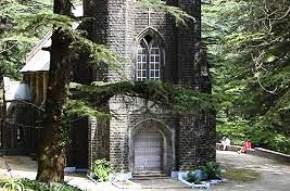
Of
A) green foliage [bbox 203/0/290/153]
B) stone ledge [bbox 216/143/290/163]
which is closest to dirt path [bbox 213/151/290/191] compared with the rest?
stone ledge [bbox 216/143/290/163]

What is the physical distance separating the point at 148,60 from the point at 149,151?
434 cm

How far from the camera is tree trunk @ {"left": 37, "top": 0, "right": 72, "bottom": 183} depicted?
13883mm

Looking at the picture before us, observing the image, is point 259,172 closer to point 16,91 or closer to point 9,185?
point 16,91

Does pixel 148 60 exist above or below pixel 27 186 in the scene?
above

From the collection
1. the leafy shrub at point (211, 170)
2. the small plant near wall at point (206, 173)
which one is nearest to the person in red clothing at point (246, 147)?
the small plant near wall at point (206, 173)

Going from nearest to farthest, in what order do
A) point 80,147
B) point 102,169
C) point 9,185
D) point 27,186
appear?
1. point 9,185
2. point 27,186
3. point 102,169
4. point 80,147

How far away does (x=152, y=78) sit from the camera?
90.5 feet

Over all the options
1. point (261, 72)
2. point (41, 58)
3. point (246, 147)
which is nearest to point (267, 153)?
point (246, 147)

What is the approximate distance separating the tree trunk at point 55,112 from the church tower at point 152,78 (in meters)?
12.2

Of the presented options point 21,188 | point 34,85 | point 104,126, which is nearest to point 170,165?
point 104,126

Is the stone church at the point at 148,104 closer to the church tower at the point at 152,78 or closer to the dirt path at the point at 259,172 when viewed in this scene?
the church tower at the point at 152,78

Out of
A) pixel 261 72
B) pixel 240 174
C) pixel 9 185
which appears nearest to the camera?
pixel 9 185

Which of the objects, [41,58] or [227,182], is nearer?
[227,182]

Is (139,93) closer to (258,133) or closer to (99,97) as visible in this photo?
(99,97)
